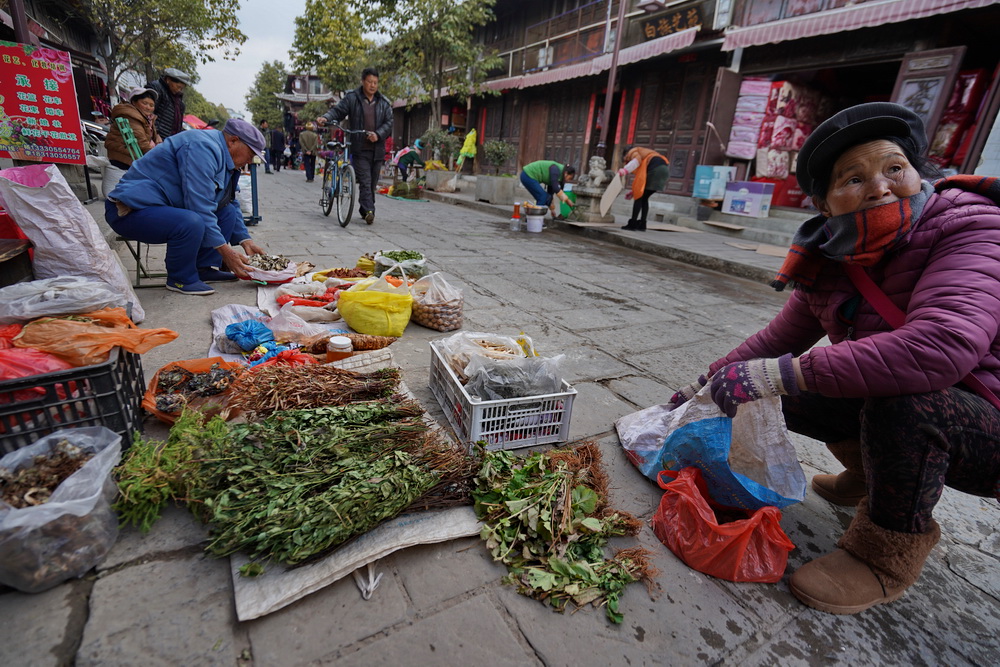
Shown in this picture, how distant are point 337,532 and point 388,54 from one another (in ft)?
59.6

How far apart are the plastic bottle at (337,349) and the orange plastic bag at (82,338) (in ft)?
2.31

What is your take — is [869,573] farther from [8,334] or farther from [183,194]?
[183,194]

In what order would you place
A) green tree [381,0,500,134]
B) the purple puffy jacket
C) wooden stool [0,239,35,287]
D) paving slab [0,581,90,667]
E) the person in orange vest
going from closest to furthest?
paving slab [0,581,90,667]
the purple puffy jacket
wooden stool [0,239,35,287]
the person in orange vest
green tree [381,0,500,134]

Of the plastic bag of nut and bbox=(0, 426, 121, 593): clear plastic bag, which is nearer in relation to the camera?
bbox=(0, 426, 121, 593): clear plastic bag

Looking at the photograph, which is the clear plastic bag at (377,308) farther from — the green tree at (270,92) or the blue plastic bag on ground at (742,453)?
the green tree at (270,92)

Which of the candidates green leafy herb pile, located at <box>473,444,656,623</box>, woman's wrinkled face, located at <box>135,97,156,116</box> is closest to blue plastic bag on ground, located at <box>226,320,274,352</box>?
green leafy herb pile, located at <box>473,444,656,623</box>

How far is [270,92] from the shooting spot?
5322 cm

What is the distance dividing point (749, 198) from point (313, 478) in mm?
9838

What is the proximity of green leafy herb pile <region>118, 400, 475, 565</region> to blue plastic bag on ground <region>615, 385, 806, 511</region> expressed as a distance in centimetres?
78

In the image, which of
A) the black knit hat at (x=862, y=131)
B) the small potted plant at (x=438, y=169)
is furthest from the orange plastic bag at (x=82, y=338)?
the small potted plant at (x=438, y=169)

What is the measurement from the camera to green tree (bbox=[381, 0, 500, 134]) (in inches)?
529

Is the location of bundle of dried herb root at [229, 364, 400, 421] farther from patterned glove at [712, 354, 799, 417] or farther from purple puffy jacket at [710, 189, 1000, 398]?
purple puffy jacket at [710, 189, 1000, 398]

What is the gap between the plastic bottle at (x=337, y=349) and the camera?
8.09ft

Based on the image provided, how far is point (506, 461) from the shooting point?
1.80 m
